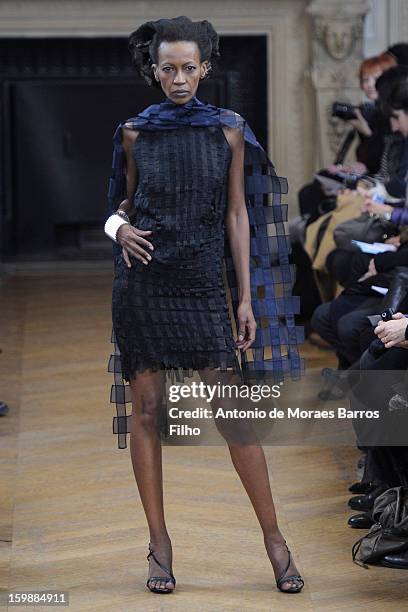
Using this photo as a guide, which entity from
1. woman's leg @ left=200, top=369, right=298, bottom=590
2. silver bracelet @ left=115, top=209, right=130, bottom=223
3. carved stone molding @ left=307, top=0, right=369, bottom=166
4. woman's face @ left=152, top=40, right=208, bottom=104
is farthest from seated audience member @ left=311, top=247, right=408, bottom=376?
carved stone molding @ left=307, top=0, right=369, bottom=166

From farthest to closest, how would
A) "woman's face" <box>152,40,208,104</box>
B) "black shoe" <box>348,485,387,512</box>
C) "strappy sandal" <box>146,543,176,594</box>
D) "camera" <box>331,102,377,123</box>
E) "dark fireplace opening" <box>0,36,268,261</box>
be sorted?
1. "dark fireplace opening" <box>0,36,268,261</box>
2. "camera" <box>331,102,377,123</box>
3. "black shoe" <box>348,485,387,512</box>
4. "strappy sandal" <box>146,543,176,594</box>
5. "woman's face" <box>152,40,208,104</box>

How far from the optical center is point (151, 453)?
3.96 meters

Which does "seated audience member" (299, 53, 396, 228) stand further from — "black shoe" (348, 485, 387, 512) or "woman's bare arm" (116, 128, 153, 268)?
"woman's bare arm" (116, 128, 153, 268)

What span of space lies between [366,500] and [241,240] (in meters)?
1.30

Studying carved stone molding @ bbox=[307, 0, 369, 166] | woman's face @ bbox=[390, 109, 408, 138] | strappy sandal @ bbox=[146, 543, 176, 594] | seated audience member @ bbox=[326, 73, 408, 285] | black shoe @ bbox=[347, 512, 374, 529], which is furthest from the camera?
carved stone molding @ bbox=[307, 0, 369, 166]

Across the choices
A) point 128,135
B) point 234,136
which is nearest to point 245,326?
point 234,136

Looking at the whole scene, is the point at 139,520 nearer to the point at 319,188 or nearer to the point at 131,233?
the point at 131,233

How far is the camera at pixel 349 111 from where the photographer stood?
8.01 m

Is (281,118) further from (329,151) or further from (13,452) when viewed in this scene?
(13,452)

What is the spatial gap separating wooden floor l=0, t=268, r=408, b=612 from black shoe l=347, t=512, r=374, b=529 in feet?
0.14

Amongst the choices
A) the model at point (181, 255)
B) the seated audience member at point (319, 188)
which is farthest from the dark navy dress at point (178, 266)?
the seated audience member at point (319, 188)

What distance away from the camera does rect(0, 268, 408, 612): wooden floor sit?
3.94m

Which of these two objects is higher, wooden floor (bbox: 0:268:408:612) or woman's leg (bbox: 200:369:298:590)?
woman's leg (bbox: 200:369:298:590)

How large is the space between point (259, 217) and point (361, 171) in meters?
3.96
